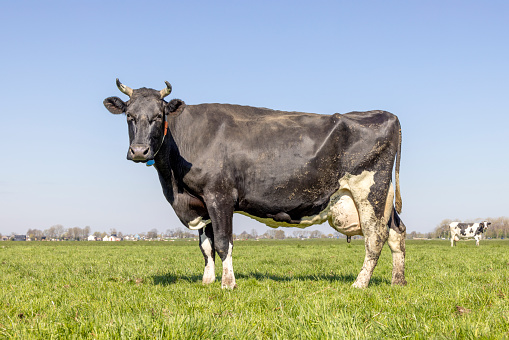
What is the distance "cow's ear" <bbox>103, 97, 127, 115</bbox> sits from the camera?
317 inches

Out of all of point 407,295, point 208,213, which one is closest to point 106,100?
point 208,213

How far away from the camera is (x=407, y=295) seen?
650 centimetres

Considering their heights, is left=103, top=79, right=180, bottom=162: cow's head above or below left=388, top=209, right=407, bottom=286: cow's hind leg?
above

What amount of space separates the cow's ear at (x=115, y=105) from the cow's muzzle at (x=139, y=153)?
3.94 ft

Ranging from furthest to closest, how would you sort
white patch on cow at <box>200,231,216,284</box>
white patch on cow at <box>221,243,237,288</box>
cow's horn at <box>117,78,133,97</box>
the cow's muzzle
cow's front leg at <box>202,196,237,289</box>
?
white patch on cow at <box>200,231,216,284</box> → cow's horn at <box>117,78,133,97</box> → cow's front leg at <box>202,196,237,289</box> → white patch on cow at <box>221,243,237,288</box> → the cow's muzzle

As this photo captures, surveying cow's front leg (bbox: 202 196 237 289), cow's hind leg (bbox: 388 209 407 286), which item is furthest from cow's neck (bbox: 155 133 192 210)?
cow's hind leg (bbox: 388 209 407 286)

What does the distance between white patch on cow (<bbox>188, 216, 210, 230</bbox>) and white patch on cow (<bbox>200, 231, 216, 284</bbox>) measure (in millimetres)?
588

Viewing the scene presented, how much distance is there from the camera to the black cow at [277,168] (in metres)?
8.01

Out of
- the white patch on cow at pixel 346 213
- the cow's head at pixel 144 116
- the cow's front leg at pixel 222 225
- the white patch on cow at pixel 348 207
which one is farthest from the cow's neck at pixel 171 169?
the white patch on cow at pixel 346 213

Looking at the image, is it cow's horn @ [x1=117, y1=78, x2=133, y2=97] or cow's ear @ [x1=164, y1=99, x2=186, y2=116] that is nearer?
cow's ear @ [x1=164, y1=99, x2=186, y2=116]

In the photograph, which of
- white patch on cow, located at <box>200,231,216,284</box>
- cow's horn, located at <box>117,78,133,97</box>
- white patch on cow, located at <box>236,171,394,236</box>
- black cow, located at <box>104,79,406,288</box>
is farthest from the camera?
white patch on cow, located at <box>200,231,216,284</box>

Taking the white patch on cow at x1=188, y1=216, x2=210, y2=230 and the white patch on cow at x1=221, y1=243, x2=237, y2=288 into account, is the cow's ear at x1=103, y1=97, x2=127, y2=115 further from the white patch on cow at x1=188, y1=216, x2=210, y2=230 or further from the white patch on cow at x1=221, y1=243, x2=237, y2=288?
the white patch on cow at x1=221, y1=243, x2=237, y2=288

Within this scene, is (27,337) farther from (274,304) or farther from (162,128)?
(162,128)

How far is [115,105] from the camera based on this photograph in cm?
820
